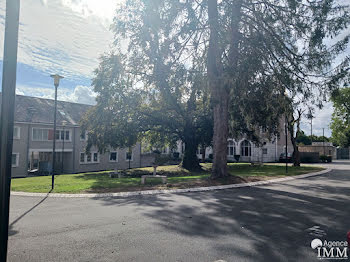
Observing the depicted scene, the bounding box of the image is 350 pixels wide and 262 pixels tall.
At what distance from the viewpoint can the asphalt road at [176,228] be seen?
5023 mm

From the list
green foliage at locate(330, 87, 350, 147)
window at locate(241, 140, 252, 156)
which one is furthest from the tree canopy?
green foliage at locate(330, 87, 350, 147)

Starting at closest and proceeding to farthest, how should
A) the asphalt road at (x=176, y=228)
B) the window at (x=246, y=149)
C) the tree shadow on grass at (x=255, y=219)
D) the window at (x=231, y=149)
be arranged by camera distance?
the asphalt road at (x=176, y=228) → the tree shadow on grass at (x=255, y=219) → the window at (x=246, y=149) → the window at (x=231, y=149)

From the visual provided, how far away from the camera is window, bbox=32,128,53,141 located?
112ft

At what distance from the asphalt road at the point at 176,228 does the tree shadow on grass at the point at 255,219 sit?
20mm

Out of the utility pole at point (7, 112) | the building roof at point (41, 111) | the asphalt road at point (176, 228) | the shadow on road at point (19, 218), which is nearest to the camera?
the utility pole at point (7, 112)

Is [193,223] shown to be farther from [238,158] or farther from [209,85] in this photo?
[238,158]

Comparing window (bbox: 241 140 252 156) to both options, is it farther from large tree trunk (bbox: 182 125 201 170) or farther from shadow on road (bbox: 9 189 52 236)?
shadow on road (bbox: 9 189 52 236)

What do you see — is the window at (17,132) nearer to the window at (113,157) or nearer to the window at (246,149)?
the window at (113,157)

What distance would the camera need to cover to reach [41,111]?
120 ft

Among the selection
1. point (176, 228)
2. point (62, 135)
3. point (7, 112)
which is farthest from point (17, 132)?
point (7, 112)

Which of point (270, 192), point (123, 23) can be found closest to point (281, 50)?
point (270, 192)

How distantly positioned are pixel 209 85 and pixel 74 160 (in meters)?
27.4

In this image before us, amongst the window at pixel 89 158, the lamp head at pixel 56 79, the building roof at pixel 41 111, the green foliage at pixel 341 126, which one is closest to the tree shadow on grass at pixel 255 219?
the lamp head at pixel 56 79

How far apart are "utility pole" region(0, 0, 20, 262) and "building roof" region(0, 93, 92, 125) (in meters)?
32.3
